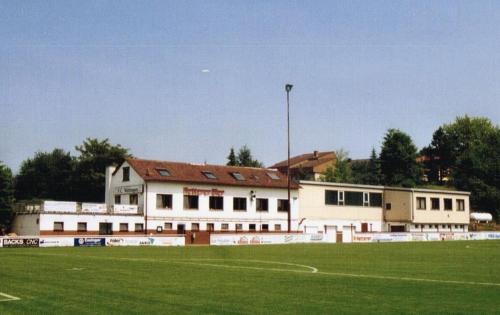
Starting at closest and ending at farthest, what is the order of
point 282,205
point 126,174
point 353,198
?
point 126,174 → point 282,205 → point 353,198

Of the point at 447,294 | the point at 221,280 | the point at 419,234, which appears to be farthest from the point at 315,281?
the point at 419,234

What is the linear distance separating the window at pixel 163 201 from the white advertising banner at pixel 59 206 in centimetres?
1028

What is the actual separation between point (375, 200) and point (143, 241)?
47312mm

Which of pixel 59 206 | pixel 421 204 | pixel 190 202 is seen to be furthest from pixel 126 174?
pixel 421 204

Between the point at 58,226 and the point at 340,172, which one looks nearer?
the point at 58,226

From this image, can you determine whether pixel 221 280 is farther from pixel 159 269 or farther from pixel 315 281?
pixel 159 269

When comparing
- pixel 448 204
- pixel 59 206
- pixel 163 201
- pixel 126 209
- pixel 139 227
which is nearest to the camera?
pixel 59 206

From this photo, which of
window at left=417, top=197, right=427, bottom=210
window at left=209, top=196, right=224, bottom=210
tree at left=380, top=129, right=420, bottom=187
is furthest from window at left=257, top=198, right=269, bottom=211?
tree at left=380, top=129, right=420, bottom=187

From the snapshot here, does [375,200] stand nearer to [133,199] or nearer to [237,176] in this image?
[237,176]

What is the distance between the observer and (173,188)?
7956cm

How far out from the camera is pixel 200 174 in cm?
8362

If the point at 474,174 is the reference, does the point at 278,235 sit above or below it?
below

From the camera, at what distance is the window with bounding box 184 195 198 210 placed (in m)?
80.6

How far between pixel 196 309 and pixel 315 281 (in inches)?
303
